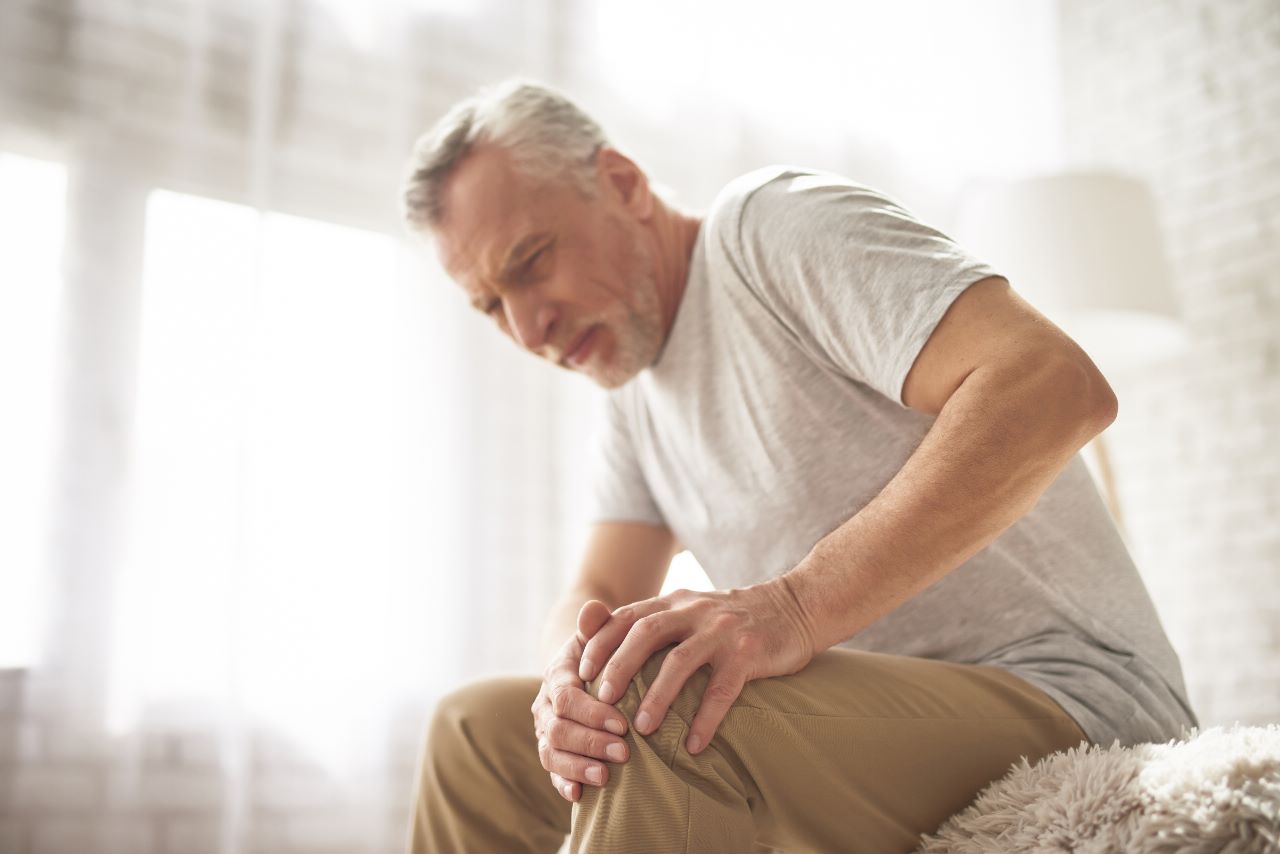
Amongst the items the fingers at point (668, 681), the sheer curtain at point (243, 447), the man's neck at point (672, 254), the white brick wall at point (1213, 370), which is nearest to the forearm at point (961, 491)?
the fingers at point (668, 681)

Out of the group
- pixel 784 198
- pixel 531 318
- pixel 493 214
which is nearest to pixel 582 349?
pixel 531 318

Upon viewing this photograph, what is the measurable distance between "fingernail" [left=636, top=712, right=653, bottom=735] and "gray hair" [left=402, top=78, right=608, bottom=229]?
2.41 feet

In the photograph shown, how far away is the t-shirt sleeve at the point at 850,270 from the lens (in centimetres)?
84

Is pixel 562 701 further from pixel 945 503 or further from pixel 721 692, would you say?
pixel 945 503

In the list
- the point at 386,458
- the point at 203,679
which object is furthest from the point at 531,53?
the point at 203,679

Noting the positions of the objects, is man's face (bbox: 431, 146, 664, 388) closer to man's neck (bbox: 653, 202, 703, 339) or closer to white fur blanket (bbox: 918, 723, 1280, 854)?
man's neck (bbox: 653, 202, 703, 339)

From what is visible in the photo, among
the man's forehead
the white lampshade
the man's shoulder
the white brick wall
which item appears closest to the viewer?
the man's shoulder

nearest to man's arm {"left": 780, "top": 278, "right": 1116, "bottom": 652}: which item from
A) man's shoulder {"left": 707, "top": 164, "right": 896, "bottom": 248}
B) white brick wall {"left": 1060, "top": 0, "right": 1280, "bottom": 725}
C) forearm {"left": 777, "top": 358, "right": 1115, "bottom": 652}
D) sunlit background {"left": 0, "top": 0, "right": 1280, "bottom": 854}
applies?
forearm {"left": 777, "top": 358, "right": 1115, "bottom": 652}

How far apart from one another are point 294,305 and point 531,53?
777mm

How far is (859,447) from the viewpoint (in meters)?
0.98

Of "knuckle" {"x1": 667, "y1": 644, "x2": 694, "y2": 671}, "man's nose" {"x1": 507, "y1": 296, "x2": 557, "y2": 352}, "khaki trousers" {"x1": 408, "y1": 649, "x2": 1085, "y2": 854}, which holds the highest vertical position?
"man's nose" {"x1": 507, "y1": 296, "x2": 557, "y2": 352}

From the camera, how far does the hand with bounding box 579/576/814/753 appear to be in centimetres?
68

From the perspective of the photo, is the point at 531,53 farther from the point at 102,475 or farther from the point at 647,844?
the point at 647,844

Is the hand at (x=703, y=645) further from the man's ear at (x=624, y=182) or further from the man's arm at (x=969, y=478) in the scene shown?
the man's ear at (x=624, y=182)
